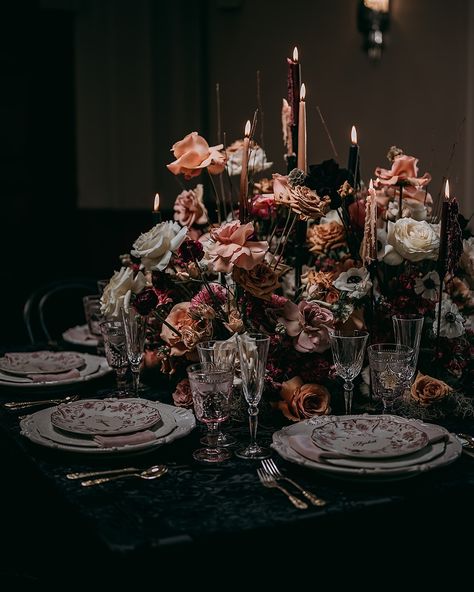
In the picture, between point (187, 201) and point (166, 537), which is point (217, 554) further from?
point (187, 201)

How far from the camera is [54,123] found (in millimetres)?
4652

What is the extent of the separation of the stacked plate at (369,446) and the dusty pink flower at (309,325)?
17cm

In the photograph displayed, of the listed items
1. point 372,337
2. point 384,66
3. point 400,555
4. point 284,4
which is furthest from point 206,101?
point 400,555

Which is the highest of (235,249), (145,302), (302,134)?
(302,134)

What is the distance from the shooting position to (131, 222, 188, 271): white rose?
1.59 meters

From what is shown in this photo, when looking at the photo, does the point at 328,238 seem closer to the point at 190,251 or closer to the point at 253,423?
the point at 190,251

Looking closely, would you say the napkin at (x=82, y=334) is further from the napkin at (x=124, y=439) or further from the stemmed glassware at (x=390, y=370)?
the stemmed glassware at (x=390, y=370)

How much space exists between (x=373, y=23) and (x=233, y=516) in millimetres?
3172

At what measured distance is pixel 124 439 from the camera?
4.66 ft

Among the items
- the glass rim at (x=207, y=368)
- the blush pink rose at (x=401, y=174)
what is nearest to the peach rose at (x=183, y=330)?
the glass rim at (x=207, y=368)

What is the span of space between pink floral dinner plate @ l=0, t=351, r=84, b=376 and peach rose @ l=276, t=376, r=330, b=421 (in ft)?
2.04

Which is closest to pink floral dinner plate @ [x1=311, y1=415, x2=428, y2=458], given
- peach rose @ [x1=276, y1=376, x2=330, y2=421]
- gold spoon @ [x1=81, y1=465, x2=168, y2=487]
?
peach rose @ [x1=276, y1=376, x2=330, y2=421]

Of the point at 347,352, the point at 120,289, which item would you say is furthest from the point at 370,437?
the point at 120,289

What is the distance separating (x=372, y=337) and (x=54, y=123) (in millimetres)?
3356
